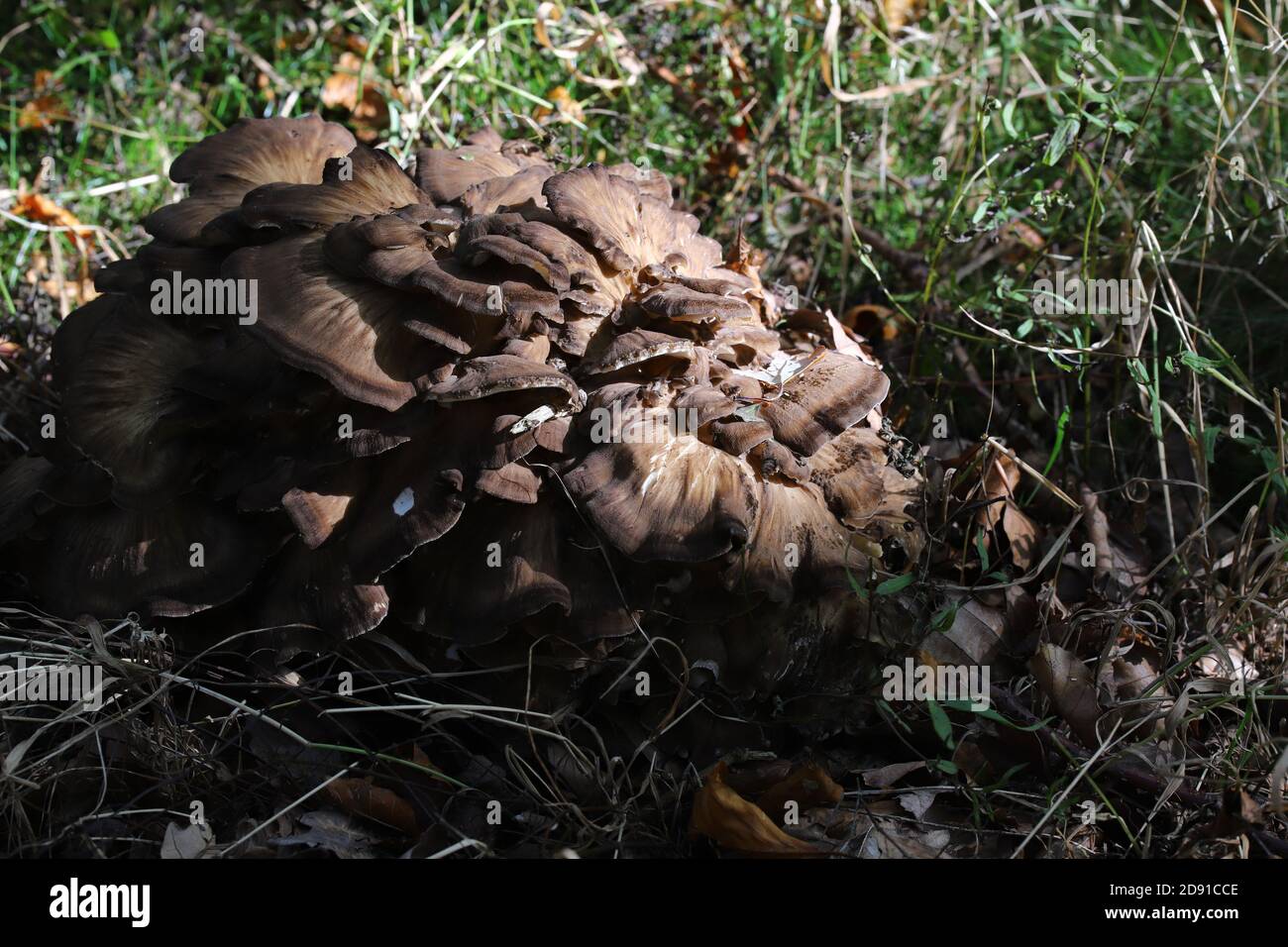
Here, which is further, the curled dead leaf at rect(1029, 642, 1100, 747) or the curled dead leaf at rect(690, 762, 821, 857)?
the curled dead leaf at rect(1029, 642, 1100, 747)

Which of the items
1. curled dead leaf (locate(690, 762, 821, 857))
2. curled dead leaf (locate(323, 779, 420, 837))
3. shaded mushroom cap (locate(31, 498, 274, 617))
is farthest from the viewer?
shaded mushroom cap (locate(31, 498, 274, 617))

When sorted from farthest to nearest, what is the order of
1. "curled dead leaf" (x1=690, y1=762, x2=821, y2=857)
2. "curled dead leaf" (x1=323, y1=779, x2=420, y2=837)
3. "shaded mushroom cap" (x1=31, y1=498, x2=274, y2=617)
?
"shaded mushroom cap" (x1=31, y1=498, x2=274, y2=617) < "curled dead leaf" (x1=323, y1=779, x2=420, y2=837) < "curled dead leaf" (x1=690, y1=762, x2=821, y2=857)

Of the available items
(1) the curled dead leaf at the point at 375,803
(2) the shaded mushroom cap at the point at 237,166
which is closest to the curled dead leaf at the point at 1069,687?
(1) the curled dead leaf at the point at 375,803

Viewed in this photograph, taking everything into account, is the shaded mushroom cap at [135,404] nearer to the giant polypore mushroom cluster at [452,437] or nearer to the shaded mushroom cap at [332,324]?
the giant polypore mushroom cluster at [452,437]

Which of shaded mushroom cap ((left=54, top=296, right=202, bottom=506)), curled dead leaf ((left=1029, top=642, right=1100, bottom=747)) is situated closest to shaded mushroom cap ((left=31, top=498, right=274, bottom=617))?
shaded mushroom cap ((left=54, top=296, right=202, bottom=506))

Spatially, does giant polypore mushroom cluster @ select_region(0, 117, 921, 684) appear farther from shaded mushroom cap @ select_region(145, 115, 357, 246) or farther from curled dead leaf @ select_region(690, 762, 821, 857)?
curled dead leaf @ select_region(690, 762, 821, 857)

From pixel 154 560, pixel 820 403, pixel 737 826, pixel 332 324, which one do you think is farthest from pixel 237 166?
pixel 737 826

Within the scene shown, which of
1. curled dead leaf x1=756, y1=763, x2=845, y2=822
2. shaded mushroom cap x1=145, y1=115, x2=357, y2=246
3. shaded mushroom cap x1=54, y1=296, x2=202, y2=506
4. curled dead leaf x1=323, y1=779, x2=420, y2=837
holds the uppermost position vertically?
shaded mushroom cap x1=145, y1=115, x2=357, y2=246

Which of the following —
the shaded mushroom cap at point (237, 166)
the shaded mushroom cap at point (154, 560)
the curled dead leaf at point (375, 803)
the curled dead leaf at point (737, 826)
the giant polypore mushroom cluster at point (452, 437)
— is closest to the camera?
the curled dead leaf at point (737, 826)

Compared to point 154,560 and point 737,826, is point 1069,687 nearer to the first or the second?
point 737,826

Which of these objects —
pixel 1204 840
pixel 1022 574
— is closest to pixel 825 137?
pixel 1022 574
